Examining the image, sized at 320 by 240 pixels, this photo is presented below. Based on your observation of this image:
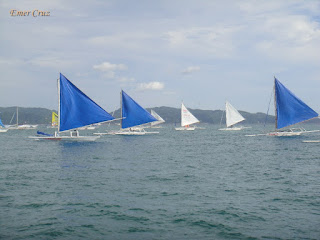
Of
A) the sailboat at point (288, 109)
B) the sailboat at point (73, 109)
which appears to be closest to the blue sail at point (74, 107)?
the sailboat at point (73, 109)

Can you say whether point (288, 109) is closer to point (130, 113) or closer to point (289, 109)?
point (289, 109)

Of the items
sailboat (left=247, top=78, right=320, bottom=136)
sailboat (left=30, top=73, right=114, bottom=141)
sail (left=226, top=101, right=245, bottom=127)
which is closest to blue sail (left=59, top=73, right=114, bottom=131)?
sailboat (left=30, top=73, right=114, bottom=141)

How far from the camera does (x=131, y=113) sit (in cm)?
7475

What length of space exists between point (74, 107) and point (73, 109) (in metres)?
0.37

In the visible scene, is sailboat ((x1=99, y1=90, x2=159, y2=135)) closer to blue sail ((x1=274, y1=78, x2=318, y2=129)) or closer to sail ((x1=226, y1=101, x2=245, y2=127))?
blue sail ((x1=274, y1=78, x2=318, y2=129))

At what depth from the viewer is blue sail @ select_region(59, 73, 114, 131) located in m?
51.0

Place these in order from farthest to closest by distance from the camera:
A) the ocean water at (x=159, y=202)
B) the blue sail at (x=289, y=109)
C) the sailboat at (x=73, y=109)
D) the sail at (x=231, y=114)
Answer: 1. the sail at (x=231, y=114)
2. the blue sail at (x=289, y=109)
3. the sailboat at (x=73, y=109)
4. the ocean water at (x=159, y=202)

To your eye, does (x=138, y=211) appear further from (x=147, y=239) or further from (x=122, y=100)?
(x=122, y=100)

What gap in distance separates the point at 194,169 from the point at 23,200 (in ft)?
50.9

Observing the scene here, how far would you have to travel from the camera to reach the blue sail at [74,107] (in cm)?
5103

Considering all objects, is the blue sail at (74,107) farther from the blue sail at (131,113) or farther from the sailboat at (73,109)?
the blue sail at (131,113)

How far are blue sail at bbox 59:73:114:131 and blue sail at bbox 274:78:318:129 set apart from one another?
38699 millimetres

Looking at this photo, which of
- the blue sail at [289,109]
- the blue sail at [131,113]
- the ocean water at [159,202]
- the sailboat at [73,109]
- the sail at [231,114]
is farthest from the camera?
the sail at [231,114]

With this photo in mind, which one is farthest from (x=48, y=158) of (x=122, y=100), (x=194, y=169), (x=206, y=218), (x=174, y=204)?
(x=122, y=100)
